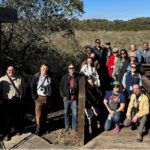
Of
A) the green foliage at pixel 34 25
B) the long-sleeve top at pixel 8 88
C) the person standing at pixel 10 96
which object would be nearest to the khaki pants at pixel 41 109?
the person standing at pixel 10 96

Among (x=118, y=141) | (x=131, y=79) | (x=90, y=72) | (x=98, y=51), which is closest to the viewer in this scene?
(x=118, y=141)

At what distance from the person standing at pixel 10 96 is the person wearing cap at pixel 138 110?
2551 millimetres

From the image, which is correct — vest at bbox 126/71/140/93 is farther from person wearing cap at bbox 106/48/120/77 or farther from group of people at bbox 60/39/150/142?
person wearing cap at bbox 106/48/120/77

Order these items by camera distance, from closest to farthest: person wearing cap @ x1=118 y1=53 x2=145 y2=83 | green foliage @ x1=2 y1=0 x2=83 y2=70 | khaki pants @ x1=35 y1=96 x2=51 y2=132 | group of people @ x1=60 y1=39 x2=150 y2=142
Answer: group of people @ x1=60 y1=39 x2=150 y2=142 < khaki pants @ x1=35 y1=96 x2=51 y2=132 < person wearing cap @ x1=118 y1=53 x2=145 y2=83 < green foliage @ x1=2 y1=0 x2=83 y2=70

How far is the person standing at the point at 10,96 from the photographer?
424 inches

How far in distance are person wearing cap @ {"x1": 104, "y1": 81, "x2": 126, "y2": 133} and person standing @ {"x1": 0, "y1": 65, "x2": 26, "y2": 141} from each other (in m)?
2.13

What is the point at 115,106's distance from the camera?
11562mm

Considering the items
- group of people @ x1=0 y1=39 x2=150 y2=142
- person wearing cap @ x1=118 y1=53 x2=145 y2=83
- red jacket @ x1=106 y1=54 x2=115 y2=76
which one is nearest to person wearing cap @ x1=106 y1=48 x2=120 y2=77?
red jacket @ x1=106 y1=54 x2=115 y2=76

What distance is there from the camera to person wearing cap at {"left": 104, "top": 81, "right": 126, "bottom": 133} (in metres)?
11.4

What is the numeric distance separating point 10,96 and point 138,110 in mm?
2989

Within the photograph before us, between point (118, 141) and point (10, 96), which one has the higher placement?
point (10, 96)

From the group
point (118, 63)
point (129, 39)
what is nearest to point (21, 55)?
point (118, 63)

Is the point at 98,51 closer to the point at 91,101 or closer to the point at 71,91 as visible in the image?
the point at 91,101

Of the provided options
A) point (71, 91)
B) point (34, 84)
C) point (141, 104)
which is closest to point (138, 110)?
point (141, 104)
